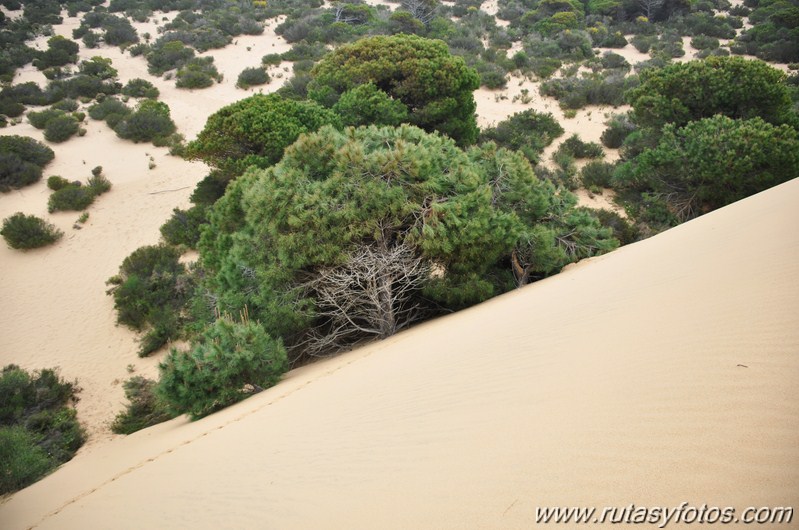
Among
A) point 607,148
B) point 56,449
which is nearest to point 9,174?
point 56,449

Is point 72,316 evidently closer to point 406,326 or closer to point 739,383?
point 406,326

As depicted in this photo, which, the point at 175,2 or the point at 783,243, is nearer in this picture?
the point at 783,243

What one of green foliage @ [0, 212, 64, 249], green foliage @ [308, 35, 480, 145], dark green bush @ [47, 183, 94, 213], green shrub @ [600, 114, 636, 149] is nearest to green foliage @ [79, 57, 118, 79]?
dark green bush @ [47, 183, 94, 213]

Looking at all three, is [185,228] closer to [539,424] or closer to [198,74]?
[539,424]

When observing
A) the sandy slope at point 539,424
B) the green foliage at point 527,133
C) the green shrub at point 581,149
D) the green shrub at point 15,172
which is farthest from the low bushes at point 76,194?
the green shrub at point 581,149

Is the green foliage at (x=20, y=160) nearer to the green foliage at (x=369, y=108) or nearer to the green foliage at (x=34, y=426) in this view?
the green foliage at (x=34, y=426)

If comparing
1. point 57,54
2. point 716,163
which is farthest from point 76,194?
point 716,163
